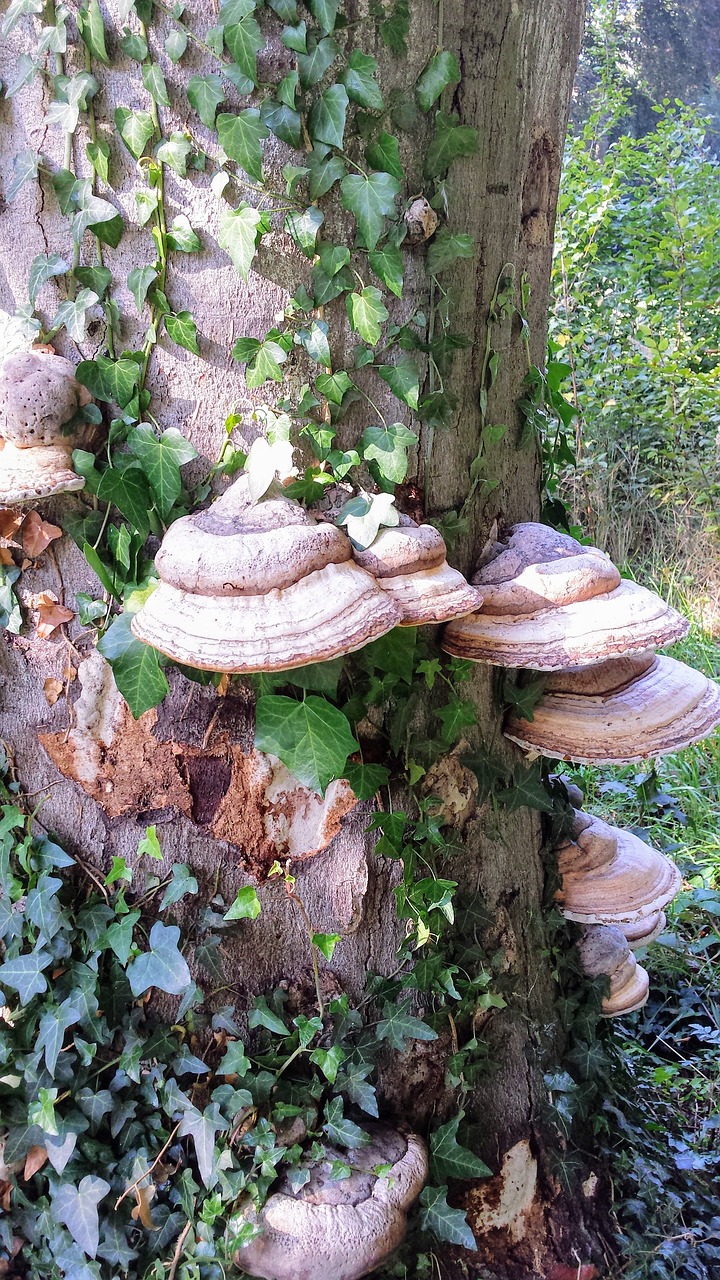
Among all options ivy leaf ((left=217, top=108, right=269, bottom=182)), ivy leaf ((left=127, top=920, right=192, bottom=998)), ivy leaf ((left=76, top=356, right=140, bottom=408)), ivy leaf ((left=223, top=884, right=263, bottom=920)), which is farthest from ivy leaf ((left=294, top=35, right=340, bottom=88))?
ivy leaf ((left=127, top=920, right=192, bottom=998))

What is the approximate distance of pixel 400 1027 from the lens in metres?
2.11

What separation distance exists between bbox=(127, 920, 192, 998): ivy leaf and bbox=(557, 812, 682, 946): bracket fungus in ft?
4.20

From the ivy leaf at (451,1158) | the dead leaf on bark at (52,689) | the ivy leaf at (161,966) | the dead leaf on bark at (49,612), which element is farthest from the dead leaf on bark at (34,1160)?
the dead leaf on bark at (49,612)

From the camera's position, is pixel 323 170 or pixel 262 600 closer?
pixel 262 600

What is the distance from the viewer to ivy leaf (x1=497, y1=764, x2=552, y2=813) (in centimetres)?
237

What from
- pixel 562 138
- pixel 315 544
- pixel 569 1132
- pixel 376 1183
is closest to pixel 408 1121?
pixel 376 1183

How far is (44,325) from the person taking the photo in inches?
76.4

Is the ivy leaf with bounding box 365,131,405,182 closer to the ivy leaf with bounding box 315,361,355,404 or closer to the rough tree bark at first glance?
the rough tree bark

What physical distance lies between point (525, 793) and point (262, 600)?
3.92 ft

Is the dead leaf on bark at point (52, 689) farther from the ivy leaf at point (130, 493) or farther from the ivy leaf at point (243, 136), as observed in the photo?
the ivy leaf at point (243, 136)

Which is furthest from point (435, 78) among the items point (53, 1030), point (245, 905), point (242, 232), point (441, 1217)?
point (441, 1217)

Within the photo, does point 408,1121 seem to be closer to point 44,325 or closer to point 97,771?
point 97,771

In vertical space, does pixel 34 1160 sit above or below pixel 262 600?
below

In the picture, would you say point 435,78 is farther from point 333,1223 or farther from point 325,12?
point 333,1223
